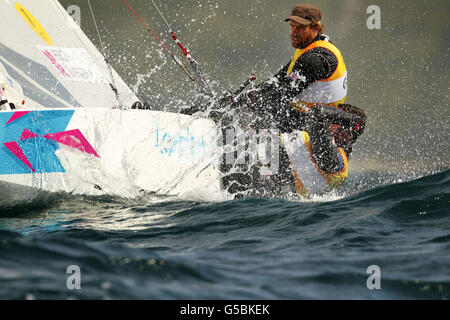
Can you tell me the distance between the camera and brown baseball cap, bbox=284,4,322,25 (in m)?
4.38

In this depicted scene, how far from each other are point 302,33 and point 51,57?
2.84m

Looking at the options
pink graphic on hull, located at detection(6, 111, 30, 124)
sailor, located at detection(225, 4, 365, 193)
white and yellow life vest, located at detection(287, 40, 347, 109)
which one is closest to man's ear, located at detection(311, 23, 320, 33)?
sailor, located at detection(225, 4, 365, 193)

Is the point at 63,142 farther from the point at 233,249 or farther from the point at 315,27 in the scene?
the point at 315,27

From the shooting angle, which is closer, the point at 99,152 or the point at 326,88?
the point at 99,152

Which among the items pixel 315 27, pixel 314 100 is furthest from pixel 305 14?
pixel 314 100

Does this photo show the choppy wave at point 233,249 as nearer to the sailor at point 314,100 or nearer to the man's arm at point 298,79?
the sailor at point 314,100

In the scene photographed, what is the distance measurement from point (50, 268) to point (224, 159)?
8.21ft

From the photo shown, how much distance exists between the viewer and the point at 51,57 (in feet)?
18.4

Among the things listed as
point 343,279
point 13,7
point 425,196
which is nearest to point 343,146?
point 425,196

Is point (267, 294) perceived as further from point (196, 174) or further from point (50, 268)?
point (196, 174)

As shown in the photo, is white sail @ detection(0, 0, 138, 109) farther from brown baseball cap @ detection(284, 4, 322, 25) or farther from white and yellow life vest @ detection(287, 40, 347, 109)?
white and yellow life vest @ detection(287, 40, 347, 109)

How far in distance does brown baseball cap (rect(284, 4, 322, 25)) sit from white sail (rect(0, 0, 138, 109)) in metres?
2.13
